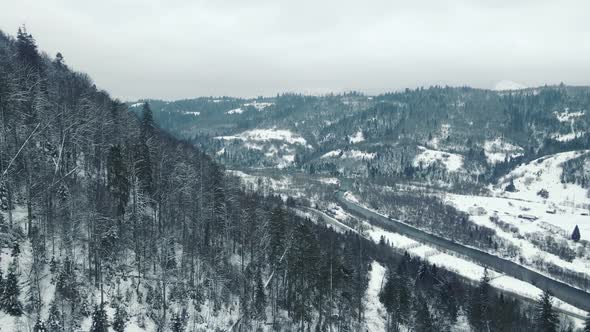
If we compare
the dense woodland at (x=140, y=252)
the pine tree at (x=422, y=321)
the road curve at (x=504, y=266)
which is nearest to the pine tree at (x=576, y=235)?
the road curve at (x=504, y=266)

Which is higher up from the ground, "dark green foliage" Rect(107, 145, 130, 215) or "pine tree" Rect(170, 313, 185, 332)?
"dark green foliage" Rect(107, 145, 130, 215)

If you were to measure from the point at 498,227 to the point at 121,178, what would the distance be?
16694 centimetres

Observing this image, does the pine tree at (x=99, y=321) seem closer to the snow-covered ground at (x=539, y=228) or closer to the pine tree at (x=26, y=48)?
the pine tree at (x=26, y=48)

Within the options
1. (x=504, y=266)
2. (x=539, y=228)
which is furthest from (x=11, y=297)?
(x=539, y=228)

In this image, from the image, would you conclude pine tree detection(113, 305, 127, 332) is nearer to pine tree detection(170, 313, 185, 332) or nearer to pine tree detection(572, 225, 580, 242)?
pine tree detection(170, 313, 185, 332)

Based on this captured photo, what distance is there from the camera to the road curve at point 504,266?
110625mm

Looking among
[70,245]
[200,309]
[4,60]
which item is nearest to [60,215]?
[70,245]

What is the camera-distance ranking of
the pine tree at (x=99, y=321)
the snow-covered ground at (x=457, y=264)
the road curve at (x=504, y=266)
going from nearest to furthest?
the pine tree at (x=99, y=321), the snow-covered ground at (x=457, y=264), the road curve at (x=504, y=266)

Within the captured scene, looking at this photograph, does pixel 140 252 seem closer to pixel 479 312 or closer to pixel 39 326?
pixel 39 326

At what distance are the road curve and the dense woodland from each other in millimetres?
34704

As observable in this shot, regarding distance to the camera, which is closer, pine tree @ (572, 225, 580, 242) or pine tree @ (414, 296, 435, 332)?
pine tree @ (414, 296, 435, 332)

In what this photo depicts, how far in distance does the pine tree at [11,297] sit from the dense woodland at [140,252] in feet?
0.26

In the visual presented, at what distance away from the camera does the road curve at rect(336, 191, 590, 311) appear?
110625 mm

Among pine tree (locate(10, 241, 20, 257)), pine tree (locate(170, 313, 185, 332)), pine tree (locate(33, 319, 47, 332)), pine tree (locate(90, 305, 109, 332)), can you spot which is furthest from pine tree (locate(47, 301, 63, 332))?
pine tree (locate(170, 313, 185, 332))
